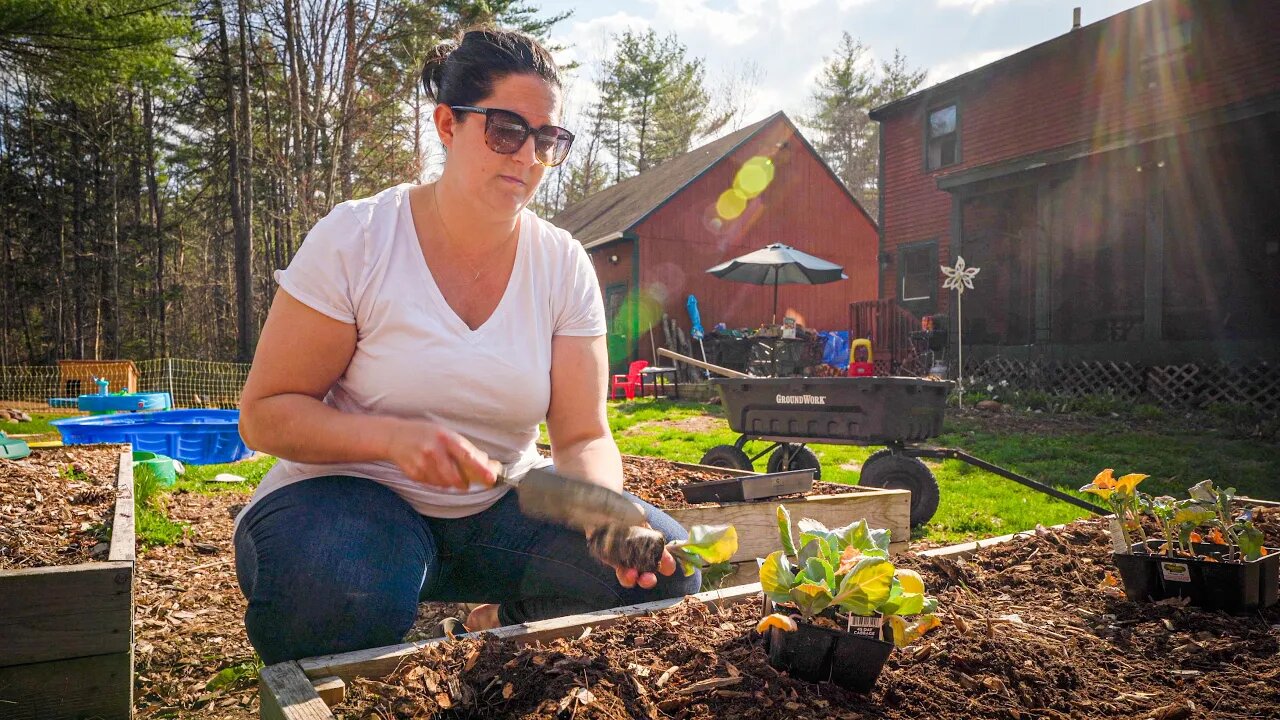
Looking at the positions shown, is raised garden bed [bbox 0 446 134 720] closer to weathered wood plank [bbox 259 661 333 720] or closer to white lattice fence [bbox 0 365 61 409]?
weathered wood plank [bbox 259 661 333 720]

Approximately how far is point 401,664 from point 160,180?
26658 mm

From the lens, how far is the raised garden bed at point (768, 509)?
3.02 metres

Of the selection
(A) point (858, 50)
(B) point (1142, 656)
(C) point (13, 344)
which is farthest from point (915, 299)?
(C) point (13, 344)

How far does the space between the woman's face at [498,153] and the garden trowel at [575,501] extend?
2.42ft

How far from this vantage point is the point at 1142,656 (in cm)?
157

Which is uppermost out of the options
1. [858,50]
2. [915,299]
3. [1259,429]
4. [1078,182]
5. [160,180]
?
[858,50]

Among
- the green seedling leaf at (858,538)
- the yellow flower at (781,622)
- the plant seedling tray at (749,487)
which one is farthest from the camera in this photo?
the plant seedling tray at (749,487)

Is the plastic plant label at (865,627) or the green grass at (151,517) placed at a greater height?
the plastic plant label at (865,627)

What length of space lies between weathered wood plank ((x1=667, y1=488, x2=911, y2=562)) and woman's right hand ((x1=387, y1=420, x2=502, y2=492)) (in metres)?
1.39

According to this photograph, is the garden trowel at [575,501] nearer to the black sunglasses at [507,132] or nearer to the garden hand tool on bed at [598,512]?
the garden hand tool on bed at [598,512]

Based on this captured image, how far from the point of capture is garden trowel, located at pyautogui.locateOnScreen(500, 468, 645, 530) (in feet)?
5.19

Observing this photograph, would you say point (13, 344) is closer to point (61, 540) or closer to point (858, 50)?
point (61, 540)

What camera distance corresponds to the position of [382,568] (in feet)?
5.44

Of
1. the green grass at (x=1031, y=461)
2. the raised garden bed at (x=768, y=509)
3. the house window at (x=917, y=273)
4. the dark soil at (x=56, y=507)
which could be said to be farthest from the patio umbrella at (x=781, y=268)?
the dark soil at (x=56, y=507)
